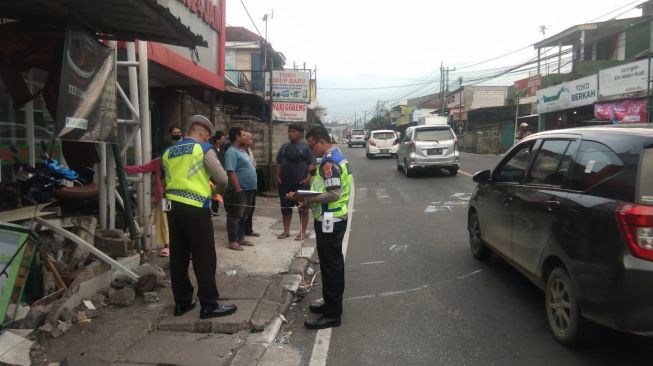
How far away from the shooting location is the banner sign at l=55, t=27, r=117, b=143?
428 cm

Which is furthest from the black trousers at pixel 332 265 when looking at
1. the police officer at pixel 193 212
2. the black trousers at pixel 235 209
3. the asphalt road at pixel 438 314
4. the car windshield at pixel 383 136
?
the car windshield at pixel 383 136

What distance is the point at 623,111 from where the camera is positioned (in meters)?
22.6

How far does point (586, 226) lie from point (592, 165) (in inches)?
22.2

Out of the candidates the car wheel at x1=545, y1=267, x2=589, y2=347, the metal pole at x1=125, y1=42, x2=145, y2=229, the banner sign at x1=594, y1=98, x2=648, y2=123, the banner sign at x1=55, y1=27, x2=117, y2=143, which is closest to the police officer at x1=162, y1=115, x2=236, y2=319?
the banner sign at x1=55, y1=27, x2=117, y2=143

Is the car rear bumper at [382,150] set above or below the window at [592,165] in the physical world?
below

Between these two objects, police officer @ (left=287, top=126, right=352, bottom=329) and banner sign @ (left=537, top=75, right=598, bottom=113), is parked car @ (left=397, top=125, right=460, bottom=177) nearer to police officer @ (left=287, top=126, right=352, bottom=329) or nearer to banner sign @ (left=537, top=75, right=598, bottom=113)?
police officer @ (left=287, top=126, right=352, bottom=329)

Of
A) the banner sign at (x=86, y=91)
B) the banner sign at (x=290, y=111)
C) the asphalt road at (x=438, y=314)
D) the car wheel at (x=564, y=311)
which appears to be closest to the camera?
the car wheel at (x=564, y=311)

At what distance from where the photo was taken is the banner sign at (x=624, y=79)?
21.1m

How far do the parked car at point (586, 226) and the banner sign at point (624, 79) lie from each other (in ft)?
63.9

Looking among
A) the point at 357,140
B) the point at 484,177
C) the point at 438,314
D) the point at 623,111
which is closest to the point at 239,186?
the point at 484,177

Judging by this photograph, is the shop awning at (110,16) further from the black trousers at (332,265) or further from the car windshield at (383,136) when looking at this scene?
the car windshield at (383,136)

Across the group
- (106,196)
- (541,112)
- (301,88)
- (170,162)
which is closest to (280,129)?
(301,88)

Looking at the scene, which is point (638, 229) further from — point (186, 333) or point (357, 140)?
point (357, 140)

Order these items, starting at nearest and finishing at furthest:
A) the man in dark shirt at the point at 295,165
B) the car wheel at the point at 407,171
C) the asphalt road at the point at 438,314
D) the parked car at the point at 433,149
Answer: the asphalt road at the point at 438,314, the man in dark shirt at the point at 295,165, the parked car at the point at 433,149, the car wheel at the point at 407,171
